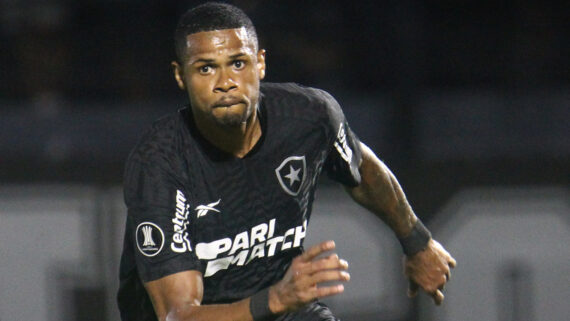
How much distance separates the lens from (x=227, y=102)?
3383 mm

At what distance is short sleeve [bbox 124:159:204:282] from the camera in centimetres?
339

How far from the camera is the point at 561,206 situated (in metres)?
5.75

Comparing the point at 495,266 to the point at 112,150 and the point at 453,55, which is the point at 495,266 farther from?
the point at 112,150

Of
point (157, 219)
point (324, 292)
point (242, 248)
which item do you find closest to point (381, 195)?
point (242, 248)

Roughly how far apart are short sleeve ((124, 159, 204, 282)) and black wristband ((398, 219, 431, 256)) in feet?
3.41

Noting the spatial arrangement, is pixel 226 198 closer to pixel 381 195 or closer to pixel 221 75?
pixel 221 75

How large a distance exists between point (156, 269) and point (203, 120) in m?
0.54

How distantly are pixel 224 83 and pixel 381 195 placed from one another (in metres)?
→ 1.02

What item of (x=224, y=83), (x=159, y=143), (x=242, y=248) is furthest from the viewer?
(x=242, y=248)

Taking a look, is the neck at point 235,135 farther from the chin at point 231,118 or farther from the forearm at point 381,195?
the forearm at point 381,195

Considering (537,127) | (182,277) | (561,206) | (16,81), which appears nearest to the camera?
(182,277)

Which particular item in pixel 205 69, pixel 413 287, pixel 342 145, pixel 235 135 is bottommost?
pixel 413 287

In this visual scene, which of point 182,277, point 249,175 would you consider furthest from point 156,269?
point 249,175

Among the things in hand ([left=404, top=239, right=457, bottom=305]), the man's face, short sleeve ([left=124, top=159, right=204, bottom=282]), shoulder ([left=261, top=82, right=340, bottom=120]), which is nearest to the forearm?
hand ([left=404, top=239, right=457, bottom=305])
